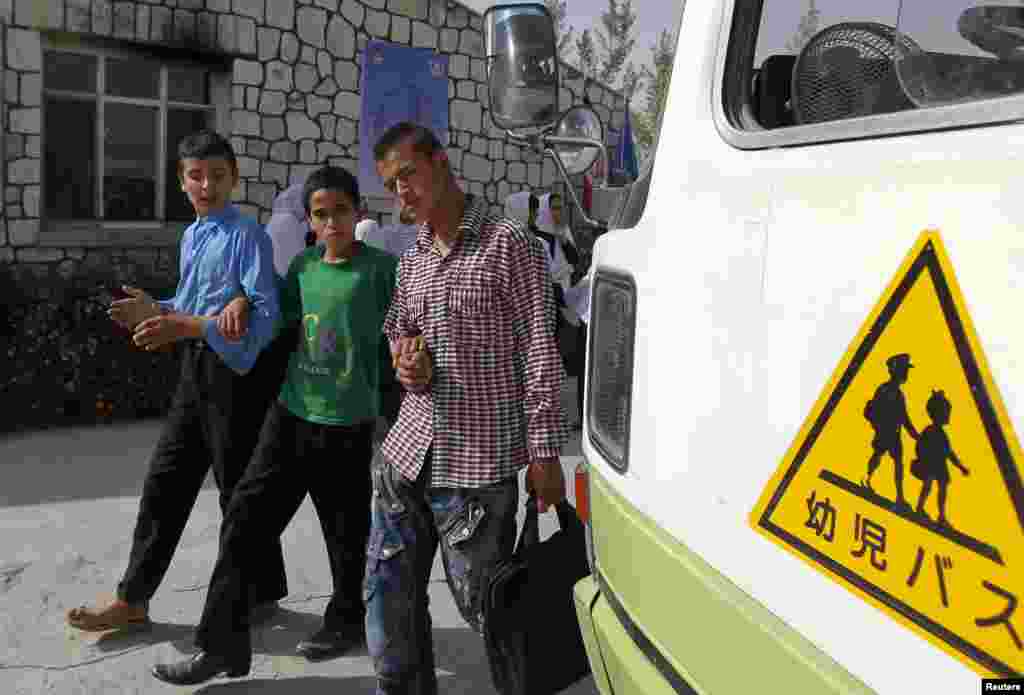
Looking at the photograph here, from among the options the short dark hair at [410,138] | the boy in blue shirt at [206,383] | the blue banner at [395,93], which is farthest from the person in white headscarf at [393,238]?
the short dark hair at [410,138]

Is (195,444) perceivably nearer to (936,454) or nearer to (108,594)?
(108,594)

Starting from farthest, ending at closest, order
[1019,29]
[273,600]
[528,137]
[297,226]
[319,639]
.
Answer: [297,226] < [273,600] < [319,639] < [528,137] < [1019,29]

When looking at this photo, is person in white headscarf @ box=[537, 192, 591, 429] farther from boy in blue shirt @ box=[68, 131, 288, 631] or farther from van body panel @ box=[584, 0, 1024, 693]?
van body panel @ box=[584, 0, 1024, 693]

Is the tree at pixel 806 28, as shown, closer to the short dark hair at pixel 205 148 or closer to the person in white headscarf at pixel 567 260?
the short dark hair at pixel 205 148

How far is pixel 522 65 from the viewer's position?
7.66 ft

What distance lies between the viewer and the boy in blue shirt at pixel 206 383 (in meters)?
3.23

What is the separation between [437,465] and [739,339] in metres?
1.29

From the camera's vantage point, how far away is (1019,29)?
132cm

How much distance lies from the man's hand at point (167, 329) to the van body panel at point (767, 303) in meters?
1.70

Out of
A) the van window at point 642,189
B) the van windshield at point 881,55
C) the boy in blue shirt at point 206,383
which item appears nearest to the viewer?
the van windshield at point 881,55

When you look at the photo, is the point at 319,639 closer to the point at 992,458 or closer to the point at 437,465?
the point at 437,465

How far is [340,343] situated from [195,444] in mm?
708

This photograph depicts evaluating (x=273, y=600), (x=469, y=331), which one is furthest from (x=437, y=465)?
(x=273, y=600)

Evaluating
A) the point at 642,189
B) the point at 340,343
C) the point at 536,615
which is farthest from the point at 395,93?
the point at 642,189
